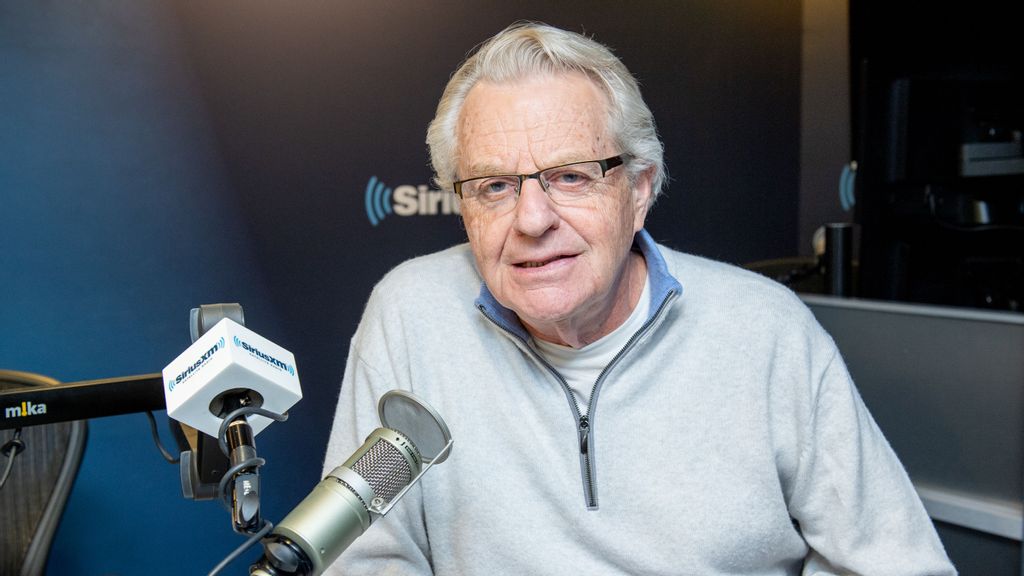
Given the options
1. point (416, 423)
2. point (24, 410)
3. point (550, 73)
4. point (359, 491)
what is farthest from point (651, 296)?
point (24, 410)

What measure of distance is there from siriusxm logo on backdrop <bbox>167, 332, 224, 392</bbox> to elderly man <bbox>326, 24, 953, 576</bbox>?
24.8 inches

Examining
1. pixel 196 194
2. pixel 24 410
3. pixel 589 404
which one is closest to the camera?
pixel 24 410

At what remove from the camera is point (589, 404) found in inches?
60.2

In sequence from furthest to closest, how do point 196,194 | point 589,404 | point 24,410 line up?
1. point 196,194
2. point 589,404
3. point 24,410

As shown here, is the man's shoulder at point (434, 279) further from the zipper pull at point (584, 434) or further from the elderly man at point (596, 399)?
the zipper pull at point (584, 434)

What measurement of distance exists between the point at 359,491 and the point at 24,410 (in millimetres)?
560

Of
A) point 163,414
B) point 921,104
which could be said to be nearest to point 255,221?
point 163,414

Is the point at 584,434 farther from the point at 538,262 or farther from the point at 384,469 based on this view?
the point at 384,469

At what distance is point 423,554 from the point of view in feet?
5.15

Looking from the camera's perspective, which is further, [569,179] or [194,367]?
[569,179]

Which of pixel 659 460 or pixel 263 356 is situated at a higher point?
pixel 263 356

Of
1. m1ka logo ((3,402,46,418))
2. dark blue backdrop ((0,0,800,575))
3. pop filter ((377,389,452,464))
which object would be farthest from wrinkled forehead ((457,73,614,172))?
dark blue backdrop ((0,0,800,575))

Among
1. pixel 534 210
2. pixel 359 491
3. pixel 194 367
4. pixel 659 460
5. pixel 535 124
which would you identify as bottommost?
pixel 659 460

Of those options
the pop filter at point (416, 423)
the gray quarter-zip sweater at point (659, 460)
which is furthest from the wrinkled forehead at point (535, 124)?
the pop filter at point (416, 423)
